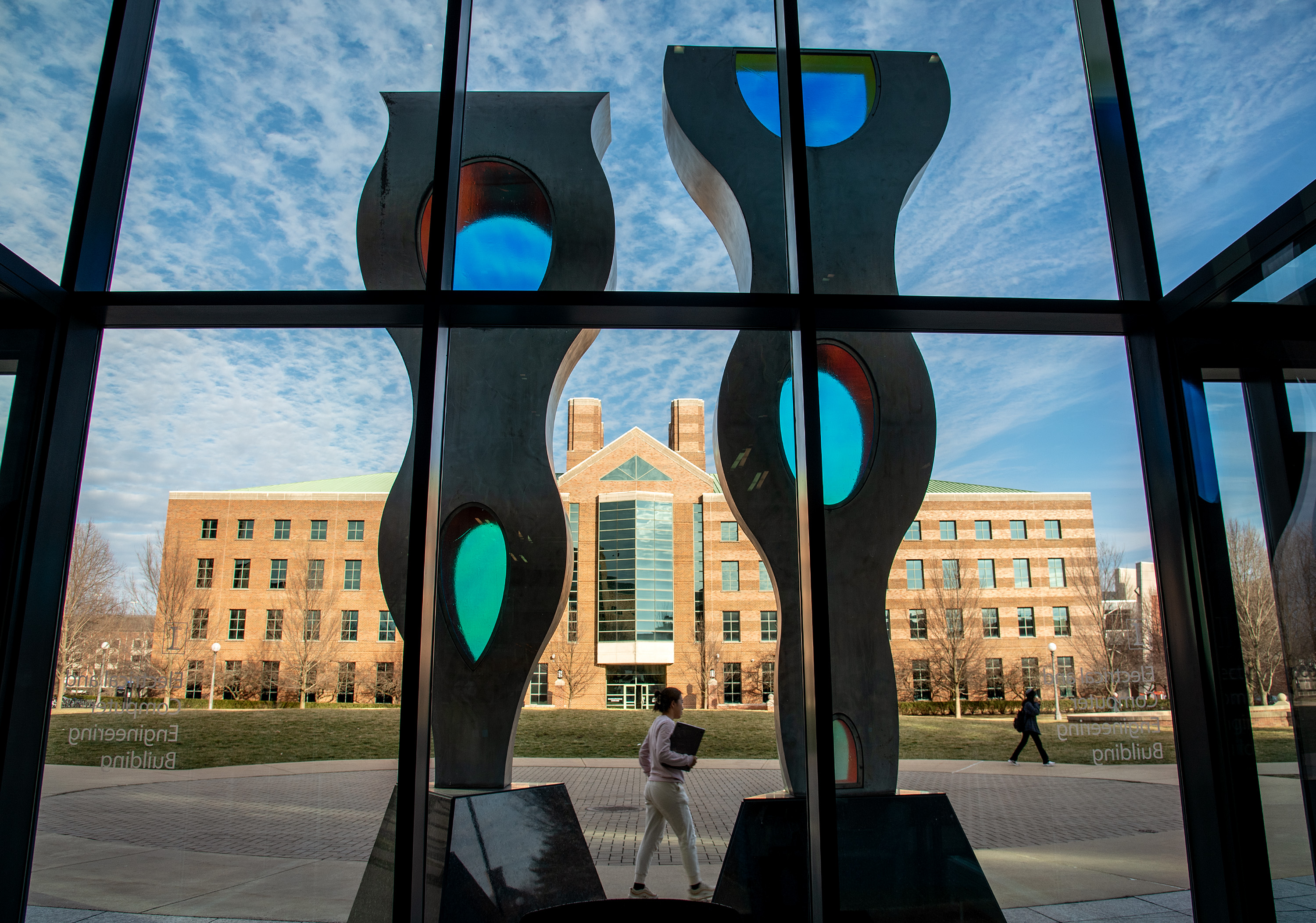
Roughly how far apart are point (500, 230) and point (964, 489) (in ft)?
9.68

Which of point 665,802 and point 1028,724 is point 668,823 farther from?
point 1028,724

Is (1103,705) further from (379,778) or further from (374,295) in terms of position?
(374,295)

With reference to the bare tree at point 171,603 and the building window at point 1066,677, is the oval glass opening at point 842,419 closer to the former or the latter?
the building window at point 1066,677

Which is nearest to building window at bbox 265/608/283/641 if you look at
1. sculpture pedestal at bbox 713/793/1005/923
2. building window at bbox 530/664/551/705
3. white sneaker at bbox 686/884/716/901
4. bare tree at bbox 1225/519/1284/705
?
building window at bbox 530/664/551/705

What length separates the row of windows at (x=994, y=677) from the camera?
3.94 meters

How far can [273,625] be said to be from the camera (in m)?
3.91

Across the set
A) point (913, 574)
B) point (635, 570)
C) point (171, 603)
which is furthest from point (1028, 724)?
point (171, 603)

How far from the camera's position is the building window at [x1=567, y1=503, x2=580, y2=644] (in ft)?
13.5

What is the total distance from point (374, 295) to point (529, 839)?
2602 millimetres

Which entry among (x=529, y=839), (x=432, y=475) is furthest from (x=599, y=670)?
(x=432, y=475)

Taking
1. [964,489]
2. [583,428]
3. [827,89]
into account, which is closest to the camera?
[964,489]

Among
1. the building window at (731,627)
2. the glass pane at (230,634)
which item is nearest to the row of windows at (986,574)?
the building window at (731,627)

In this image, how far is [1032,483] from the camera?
4.10 meters

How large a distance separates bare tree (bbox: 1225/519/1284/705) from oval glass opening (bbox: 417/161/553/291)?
3636 millimetres
